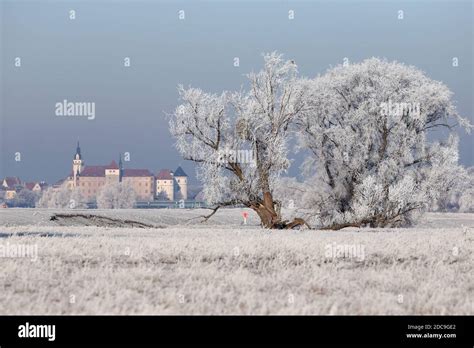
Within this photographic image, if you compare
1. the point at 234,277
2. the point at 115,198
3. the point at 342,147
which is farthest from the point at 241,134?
the point at 115,198

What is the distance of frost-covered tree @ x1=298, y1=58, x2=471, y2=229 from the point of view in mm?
40719

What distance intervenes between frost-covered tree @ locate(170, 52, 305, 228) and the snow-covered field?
14914mm

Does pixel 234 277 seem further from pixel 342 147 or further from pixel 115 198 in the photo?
pixel 115 198

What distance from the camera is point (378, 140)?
4169 cm

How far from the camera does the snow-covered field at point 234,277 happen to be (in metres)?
12.3

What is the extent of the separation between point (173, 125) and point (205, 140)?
1892 millimetres

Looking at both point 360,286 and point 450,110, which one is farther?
point 450,110

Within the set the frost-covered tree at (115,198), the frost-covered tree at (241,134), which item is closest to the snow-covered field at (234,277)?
the frost-covered tree at (241,134)

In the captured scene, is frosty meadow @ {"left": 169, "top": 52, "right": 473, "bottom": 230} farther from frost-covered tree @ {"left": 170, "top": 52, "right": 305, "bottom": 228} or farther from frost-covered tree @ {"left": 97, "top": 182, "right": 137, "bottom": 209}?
frost-covered tree @ {"left": 97, "top": 182, "right": 137, "bottom": 209}

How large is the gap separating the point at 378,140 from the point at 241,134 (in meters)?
9.19

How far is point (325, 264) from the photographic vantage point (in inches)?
707
